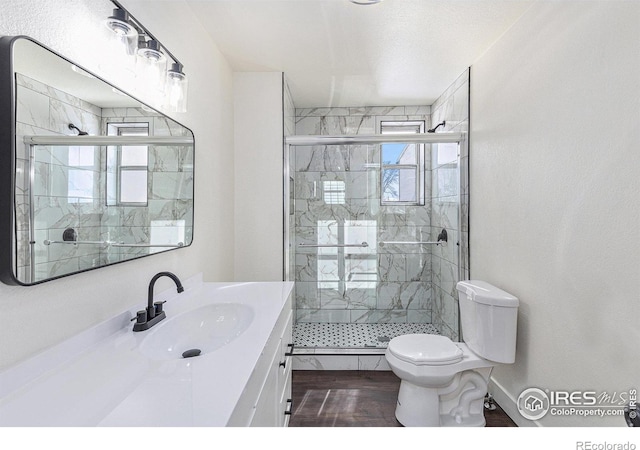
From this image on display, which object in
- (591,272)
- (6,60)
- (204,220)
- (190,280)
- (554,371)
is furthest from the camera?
(204,220)

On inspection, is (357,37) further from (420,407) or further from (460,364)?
(420,407)

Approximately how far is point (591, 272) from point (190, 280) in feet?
6.38

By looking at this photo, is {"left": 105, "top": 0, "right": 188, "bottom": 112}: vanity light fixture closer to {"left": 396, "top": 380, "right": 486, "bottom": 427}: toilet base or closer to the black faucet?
the black faucet

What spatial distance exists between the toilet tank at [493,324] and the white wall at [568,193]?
0.10m

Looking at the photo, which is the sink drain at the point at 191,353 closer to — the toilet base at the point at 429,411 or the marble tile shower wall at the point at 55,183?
the marble tile shower wall at the point at 55,183

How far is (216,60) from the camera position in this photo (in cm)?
212

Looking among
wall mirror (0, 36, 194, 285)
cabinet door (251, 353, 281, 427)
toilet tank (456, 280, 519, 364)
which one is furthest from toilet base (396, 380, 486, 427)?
wall mirror (0, 36, 194, 285)

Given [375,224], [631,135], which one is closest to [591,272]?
[631,135]

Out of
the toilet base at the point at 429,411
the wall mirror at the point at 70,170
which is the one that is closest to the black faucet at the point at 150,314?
the wall mirror at the point at 70,170

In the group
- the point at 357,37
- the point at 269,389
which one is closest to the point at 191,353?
the point at 269,389

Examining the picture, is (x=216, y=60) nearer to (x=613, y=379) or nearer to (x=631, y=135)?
(x=631, y=135)

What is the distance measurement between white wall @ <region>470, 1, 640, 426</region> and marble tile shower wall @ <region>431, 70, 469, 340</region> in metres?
0.35

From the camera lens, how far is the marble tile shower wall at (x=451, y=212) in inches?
96.1

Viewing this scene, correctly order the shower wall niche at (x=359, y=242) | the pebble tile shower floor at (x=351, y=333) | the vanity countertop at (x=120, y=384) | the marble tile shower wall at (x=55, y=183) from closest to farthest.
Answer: the vanity countertop at (x=120, y=384) < the marble tile shower wall at (x=55, y=183) < the pebble tile shower floor at (x=351, y=333) < the shower wall niche at (x=359, y=242)
